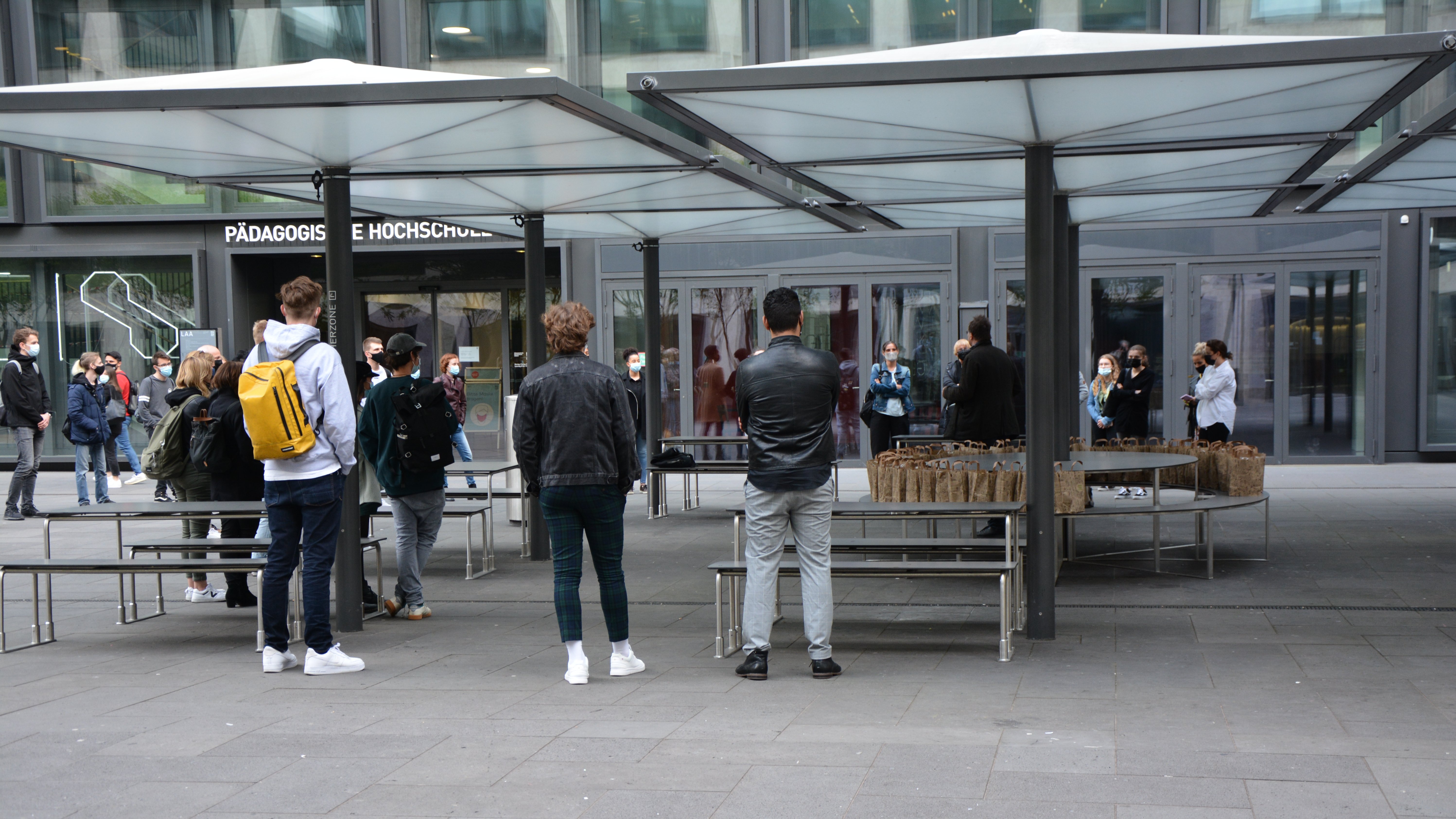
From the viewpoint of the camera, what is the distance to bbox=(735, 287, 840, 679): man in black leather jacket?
5727 mm

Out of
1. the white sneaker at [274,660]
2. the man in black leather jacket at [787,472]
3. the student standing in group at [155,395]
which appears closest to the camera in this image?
the man in black leather jacket at [787,472]

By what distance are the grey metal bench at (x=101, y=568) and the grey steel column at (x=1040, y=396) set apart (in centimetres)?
402

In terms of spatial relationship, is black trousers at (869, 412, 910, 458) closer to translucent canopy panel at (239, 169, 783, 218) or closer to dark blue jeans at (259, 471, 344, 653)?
translucent canopy panel at (239, 169, 783, 218)

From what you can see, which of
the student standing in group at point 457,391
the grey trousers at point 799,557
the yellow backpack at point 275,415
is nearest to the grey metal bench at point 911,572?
the grey trousers at point 799,557

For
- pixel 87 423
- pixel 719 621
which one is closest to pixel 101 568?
pixel 719 621

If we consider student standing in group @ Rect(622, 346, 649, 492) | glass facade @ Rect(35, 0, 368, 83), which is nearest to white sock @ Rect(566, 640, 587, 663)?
student standing in group @ Rect(622, 346, 649, 492)

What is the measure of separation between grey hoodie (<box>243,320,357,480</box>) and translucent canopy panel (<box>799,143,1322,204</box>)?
10.5ft

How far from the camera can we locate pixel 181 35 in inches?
745

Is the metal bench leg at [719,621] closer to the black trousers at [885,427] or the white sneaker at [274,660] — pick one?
the white sneaker at [274,660]

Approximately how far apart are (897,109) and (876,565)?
2.20 m

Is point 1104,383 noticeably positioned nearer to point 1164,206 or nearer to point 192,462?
point 1164,206

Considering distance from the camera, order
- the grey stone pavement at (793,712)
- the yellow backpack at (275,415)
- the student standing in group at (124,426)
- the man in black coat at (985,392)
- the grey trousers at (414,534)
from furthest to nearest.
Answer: the student standing in group at (124,426), the man in black coat at (985,392), the grey trousers at (414,534), the yellow backpack at (275,415), the grey stone pavement at (793,712)

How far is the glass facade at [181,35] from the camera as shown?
61.4 feet

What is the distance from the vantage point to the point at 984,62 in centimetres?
534
